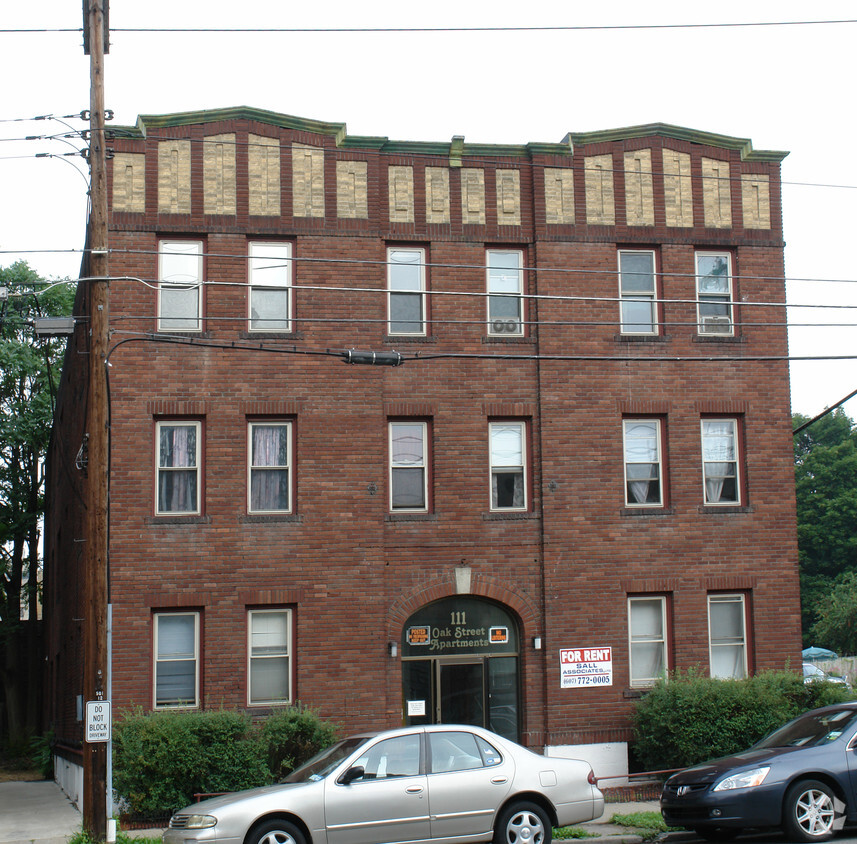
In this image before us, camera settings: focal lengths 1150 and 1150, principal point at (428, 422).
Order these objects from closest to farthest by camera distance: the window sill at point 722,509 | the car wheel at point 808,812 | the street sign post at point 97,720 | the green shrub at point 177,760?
the car wheel at point 808,812
the street sign post at point 97,720
the green shrub at point 177,760
the window sill at point 722,509

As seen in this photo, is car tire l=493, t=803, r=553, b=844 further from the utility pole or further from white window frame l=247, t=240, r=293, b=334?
white window frame l=247, t=240, r=293, b=334

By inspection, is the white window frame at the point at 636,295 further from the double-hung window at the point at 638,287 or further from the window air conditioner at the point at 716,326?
the window air conditioner at the point at 716,326

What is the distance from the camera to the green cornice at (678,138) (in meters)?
21.8

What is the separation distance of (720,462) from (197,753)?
10.8 meters

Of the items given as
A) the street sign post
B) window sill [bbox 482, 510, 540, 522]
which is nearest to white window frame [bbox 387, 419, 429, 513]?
window sill [bbox 482, 510, 540, 522]

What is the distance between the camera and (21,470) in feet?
133

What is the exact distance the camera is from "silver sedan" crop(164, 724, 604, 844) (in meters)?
12.4

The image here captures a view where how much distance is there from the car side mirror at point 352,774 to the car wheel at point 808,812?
4969mm

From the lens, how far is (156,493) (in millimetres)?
19891

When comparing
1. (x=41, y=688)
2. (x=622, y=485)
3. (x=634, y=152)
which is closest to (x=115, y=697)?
(x=622, y=485)

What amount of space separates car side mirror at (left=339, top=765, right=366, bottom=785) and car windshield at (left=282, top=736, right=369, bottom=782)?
238 millimetres

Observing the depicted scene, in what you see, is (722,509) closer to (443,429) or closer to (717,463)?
(717,463)

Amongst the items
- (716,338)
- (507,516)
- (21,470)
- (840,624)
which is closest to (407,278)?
(507,516)

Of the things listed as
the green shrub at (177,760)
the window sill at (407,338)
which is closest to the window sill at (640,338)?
the window sill at (407,338)
